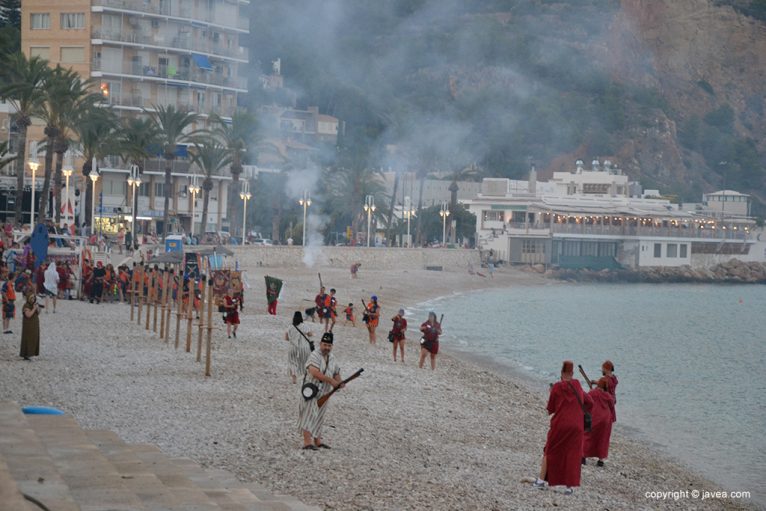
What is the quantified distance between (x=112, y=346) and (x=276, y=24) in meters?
177

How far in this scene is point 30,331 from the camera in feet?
70.1

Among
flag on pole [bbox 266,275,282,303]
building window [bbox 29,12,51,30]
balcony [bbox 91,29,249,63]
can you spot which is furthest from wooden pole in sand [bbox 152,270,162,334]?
building window [bbox 29,12,51,30]

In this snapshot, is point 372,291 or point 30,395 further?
point 372,291

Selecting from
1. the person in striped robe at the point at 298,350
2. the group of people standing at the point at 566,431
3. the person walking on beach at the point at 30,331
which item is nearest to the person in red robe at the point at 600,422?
the group of people standing at the point at 566,431

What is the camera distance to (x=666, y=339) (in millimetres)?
58125

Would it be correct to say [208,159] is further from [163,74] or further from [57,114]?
[57,114]

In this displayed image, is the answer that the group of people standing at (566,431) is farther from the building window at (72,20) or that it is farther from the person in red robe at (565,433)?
the building window at (72,20)

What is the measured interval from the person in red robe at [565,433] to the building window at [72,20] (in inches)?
2885

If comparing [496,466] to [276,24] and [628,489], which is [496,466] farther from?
[276,24]

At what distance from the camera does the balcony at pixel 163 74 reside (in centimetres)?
8288

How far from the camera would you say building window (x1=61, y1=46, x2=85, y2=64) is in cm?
8262

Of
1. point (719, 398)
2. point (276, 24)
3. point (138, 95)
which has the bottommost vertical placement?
point (719, 398)

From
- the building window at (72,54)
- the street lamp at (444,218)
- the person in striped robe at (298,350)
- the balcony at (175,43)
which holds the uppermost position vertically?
the balcony at (175,43)

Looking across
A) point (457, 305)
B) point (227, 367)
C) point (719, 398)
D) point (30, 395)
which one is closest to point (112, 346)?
point (227, 367)
